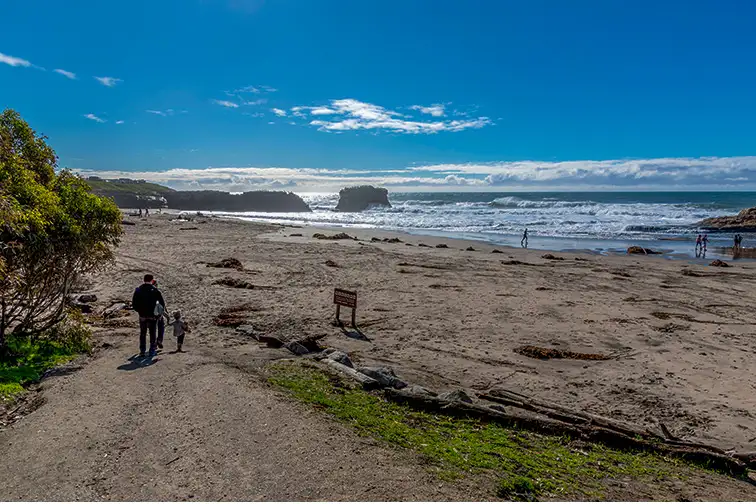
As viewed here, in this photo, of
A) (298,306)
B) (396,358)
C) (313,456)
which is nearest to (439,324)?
(396,358)

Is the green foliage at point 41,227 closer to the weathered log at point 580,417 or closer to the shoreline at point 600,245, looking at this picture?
the weathered log at point 580,417

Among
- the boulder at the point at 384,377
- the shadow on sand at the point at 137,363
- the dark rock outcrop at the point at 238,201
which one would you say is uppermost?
the dark rock outcrop at the point at 238,201

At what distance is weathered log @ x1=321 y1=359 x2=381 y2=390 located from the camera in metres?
8.06

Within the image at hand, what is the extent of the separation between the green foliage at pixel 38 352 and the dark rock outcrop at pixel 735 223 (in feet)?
186

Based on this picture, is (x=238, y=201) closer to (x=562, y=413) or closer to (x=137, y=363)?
(x=137, y=363)

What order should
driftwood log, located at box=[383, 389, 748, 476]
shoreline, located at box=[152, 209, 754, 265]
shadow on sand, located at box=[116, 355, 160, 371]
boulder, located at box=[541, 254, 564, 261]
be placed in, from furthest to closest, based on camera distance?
shoreline, located at box=[152, 209, 754, 265] < boulder, located at box=[541, 254, 564, 261] < shadow on sand, located at box=[116, 355, 160, 371] < driftwood log, located at box=[383, 389, 748, 476]

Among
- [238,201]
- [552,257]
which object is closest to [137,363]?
[552,257]

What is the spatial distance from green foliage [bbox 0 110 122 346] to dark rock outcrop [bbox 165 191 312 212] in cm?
11845

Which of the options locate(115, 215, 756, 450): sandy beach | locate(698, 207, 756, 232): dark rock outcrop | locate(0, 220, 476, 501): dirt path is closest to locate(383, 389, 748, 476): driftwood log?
locate(115, 215, 756, 450): sandy beach

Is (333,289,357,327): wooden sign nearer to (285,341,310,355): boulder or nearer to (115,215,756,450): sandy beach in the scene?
(115,215,756,450): sandy beach

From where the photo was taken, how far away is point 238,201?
13188cm

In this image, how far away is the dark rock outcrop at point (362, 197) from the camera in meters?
128

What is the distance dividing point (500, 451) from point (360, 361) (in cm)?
483

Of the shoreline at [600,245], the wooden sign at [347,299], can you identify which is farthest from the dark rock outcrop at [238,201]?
the wooden sign at [347,299]
